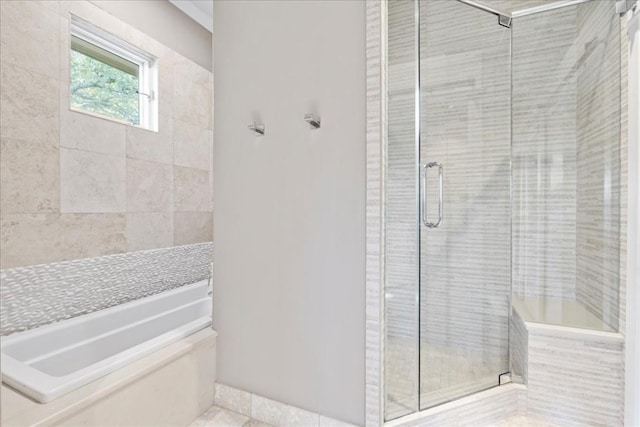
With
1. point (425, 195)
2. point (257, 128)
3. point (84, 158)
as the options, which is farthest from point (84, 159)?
point (425, 195)

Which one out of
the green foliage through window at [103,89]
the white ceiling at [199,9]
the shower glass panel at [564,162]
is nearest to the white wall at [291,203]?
the green foliage through window at [103,89]

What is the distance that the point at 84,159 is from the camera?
6.50 ft

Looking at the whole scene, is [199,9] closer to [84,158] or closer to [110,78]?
[110,78]

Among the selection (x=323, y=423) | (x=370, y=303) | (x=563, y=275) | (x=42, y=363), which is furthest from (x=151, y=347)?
(x=563, y=275)

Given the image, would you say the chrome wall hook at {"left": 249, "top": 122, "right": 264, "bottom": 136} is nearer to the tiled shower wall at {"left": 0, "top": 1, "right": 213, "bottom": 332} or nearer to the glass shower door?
the glass shower door

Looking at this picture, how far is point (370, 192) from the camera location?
4.65 ft

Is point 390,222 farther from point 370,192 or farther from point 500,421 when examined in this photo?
point 500,421

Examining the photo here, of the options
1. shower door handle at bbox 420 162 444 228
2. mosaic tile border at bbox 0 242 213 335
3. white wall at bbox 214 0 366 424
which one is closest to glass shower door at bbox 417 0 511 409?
shower door handle at bbox 420 162 444 228

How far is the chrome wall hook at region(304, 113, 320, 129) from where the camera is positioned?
1473mm

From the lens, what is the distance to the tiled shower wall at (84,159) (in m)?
1.65

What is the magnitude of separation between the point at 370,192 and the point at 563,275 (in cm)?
163

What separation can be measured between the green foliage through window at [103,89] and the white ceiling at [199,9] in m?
0.67

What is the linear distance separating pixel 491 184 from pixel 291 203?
4.30 feet

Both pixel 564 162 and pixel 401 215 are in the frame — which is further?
pixel 564 162
